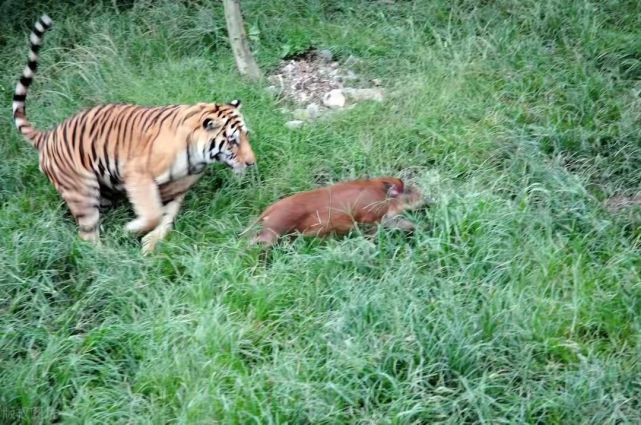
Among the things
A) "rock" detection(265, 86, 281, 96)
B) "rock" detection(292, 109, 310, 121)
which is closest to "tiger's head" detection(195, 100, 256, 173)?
"rock" detection(292, 109, 310, 121)

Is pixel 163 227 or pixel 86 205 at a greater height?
pixel 86 205

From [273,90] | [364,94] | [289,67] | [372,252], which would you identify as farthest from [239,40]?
[372,252]

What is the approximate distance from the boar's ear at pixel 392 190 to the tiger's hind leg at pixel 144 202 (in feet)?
5.02

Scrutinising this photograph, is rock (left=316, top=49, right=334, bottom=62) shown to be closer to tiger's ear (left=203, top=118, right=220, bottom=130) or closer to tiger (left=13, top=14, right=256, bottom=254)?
tiger (left=13, top=14, right=256, bottom=254)

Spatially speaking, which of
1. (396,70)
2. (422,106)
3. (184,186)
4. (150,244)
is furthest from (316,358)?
(396,70)

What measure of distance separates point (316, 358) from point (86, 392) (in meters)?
1.21

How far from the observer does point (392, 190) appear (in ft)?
20.5

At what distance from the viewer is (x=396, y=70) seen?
817 centimetres

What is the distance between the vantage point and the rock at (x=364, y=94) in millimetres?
7853

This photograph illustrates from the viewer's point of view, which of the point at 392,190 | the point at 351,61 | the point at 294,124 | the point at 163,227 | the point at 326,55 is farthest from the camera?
the point at 326,55

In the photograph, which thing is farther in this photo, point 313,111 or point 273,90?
point 273,90

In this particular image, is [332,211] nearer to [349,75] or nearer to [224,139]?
[224,139]

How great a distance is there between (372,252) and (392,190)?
1.87 ft

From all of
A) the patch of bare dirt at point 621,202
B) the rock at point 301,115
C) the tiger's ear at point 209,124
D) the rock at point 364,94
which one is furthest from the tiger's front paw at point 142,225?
the patch of bare dirt at point 621,202
